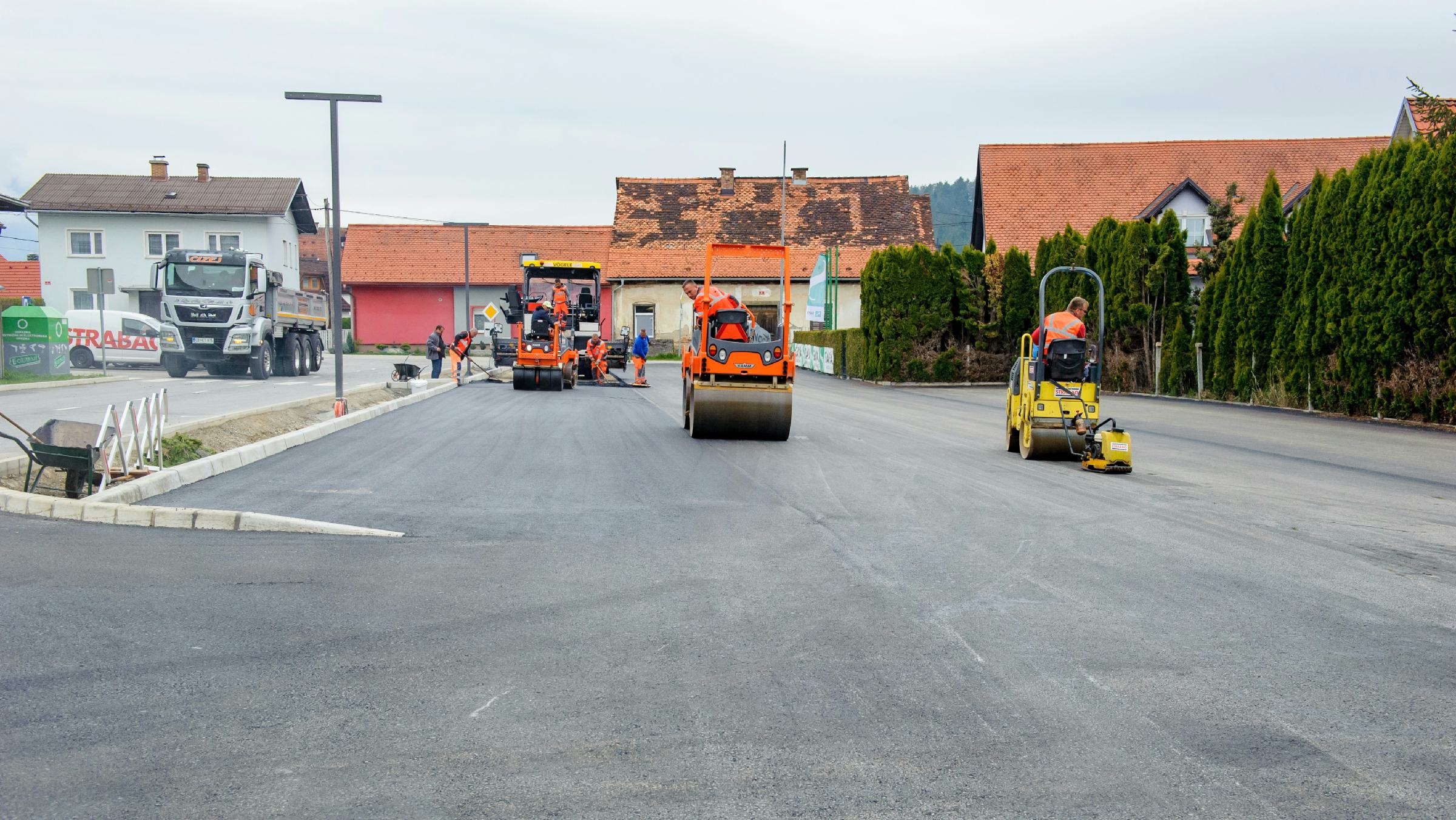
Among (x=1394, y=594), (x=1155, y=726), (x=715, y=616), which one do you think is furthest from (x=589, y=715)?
(x=1394, y=594)

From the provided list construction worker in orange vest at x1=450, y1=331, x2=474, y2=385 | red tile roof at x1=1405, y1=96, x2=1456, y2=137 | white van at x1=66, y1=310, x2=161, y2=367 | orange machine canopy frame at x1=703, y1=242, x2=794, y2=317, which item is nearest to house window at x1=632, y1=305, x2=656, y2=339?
construction worker in orange vest at x1=450, y1=331, x2=474, y2=385

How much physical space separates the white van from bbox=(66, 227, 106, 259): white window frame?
2095 centimetres

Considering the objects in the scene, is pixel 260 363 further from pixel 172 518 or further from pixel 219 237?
pixel 219 237

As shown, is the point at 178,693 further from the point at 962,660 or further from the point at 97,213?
the point at 97,213

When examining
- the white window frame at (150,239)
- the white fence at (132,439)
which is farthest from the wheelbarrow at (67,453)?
the white window frame at (150,239)

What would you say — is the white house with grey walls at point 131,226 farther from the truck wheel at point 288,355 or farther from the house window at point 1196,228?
the house window at point 1196,228

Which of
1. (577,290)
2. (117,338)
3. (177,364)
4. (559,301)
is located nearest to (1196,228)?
(577,290)

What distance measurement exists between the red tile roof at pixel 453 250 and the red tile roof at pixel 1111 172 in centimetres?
2441

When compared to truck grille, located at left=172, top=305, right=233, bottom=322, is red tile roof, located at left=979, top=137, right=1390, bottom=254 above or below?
above

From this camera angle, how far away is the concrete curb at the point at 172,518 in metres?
8.27

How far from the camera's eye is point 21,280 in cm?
7088

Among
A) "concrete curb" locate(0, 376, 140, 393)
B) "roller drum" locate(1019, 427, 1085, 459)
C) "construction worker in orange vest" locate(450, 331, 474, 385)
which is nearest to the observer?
"roller drum" locate(1019, 427, 1085, 459)

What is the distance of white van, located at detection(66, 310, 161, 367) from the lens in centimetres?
3653

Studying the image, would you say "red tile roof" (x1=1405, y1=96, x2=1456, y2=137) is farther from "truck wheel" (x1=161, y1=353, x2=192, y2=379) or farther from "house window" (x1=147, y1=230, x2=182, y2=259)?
"house window" (x1=147, y1=230, x2=182, y2=259)
